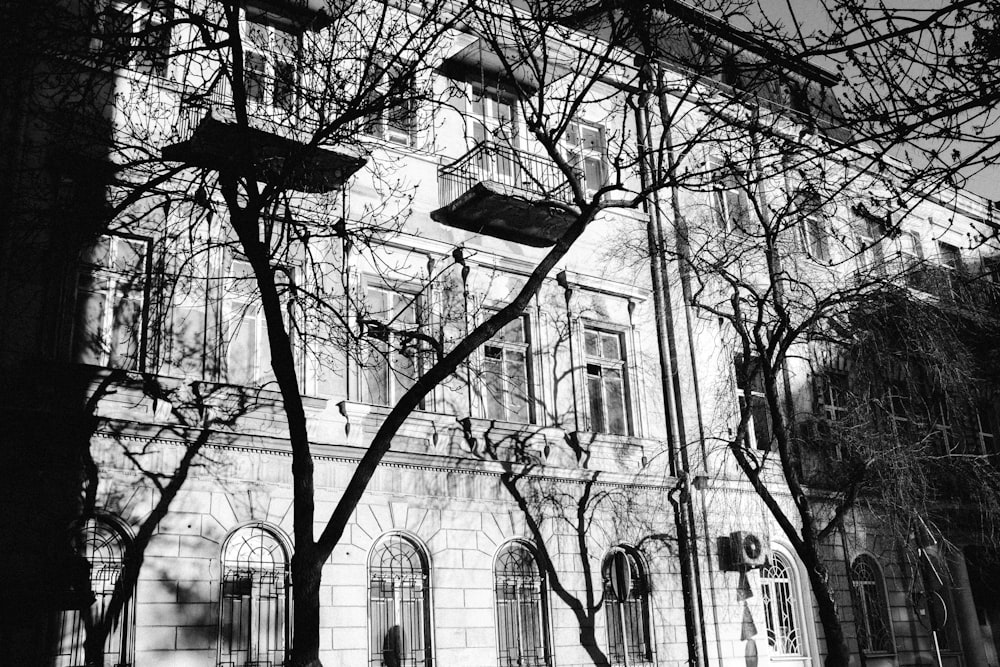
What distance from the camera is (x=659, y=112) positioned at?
21.3 metres

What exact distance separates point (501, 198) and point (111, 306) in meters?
6.40

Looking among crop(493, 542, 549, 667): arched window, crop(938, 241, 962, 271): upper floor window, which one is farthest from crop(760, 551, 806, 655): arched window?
crop(938, 241, 962, 271): upper floor window

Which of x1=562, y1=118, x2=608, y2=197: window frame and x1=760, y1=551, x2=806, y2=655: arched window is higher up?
x1=562, y1=118, x2=608, y2=197: window frame

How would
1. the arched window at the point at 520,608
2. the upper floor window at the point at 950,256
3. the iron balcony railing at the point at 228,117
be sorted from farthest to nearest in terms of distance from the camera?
the upper floor window at the point at 950,256 → the arched window at the point at 520,608 → the iron balcony railing at the point at 228,117

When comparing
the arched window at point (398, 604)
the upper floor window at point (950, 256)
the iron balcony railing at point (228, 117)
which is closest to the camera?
the iron balcony railing at point (228, 117)

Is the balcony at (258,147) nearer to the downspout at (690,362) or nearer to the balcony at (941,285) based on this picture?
the downspout at (690,362)

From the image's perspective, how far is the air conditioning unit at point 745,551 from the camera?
18375 millimetres

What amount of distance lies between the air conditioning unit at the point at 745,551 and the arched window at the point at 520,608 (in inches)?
162

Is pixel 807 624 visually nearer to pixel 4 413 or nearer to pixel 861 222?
pixel 861 222

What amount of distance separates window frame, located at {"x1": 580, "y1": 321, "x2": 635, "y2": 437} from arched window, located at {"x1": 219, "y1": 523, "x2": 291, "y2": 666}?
21.0 feet

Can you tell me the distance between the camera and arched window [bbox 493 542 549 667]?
51.5 ft

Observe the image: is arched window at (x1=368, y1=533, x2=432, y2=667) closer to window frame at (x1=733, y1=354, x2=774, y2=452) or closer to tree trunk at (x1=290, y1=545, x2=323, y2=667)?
tree trunk at (x1=290, y1=545, x2=323, y2=667)

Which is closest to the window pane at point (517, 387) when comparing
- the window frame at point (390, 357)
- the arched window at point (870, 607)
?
the window frame at point (390, 357)

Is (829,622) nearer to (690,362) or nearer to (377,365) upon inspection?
(690,362)
